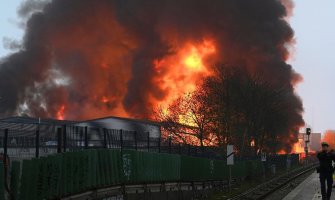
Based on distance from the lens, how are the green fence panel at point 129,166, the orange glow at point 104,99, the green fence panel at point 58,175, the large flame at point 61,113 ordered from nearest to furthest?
the green fence panel at point 58,175 → the green fence panel at point 129,166 → the large flame at point 61,113 → the orange glow at point 104,99

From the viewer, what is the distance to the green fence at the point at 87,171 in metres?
9.73

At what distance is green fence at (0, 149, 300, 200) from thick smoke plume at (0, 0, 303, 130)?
165ft

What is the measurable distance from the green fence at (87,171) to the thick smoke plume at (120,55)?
1984 inches

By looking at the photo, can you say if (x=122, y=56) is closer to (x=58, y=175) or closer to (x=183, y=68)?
(x=183, y=68)

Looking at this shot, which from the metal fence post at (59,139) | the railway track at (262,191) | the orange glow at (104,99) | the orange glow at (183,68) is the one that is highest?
the orange glow at (183,68)

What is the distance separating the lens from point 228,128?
44.3 m

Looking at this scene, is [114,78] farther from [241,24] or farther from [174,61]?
[241,24]

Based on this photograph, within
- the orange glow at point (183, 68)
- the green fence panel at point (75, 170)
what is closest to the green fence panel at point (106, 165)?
the green fence panel at point (75, 170)

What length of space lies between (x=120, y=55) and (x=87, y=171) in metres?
81.1

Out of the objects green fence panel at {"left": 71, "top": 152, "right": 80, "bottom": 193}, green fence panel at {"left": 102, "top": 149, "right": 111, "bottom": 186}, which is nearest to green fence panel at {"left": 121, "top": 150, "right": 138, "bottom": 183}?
green fence panel at {"left": 102, "top": 149, "right": 111, "bottom": 186}

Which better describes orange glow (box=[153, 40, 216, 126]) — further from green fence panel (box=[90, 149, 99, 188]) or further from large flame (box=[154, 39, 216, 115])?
green fence panel (box=[90, 149, 99, 188])

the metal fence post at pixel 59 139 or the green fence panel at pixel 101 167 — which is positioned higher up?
A: the metal fence post at pixel 59 139

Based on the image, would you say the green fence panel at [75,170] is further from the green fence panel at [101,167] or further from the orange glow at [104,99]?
the orange glow at [104,99]

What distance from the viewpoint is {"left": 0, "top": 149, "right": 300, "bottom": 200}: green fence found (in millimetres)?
9734
